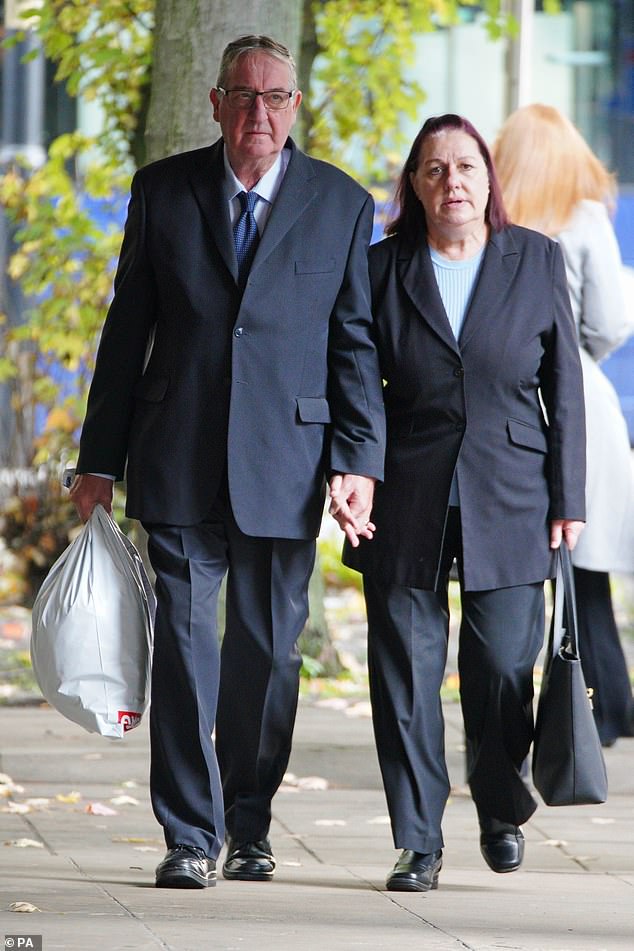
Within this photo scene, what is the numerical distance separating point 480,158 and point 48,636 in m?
1.55

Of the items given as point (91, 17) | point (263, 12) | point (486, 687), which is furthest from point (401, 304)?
point (91, 17)

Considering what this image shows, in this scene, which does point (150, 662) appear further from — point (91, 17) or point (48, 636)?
point (91, 17)

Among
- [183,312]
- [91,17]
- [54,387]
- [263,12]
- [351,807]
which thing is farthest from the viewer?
[54,387]

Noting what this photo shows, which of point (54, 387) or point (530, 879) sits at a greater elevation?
point (54, 387)

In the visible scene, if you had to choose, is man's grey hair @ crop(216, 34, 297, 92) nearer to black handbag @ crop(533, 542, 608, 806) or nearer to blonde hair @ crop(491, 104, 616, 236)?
blonde hair @ crop(491, 104, 616, 236)

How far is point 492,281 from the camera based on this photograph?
4223mm

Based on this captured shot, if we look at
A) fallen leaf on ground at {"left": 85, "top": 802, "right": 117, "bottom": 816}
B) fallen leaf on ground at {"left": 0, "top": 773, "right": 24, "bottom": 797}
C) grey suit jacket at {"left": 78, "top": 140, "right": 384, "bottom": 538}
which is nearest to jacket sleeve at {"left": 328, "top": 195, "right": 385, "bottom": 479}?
grey suit jacket at {"left": 78, "top": 140, "right": 384, "bottom": 538}

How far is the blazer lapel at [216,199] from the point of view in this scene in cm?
410

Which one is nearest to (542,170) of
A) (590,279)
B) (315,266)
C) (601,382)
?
(590,279)

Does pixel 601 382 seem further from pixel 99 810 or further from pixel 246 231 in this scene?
pixel 99 810

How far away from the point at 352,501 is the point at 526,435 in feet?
1.54

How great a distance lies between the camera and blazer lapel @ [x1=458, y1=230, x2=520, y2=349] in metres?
4.20

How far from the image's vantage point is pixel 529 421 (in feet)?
13.9

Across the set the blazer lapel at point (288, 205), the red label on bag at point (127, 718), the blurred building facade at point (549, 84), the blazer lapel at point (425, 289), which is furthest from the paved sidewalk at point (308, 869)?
the blurred building facade at point (549, 84)
